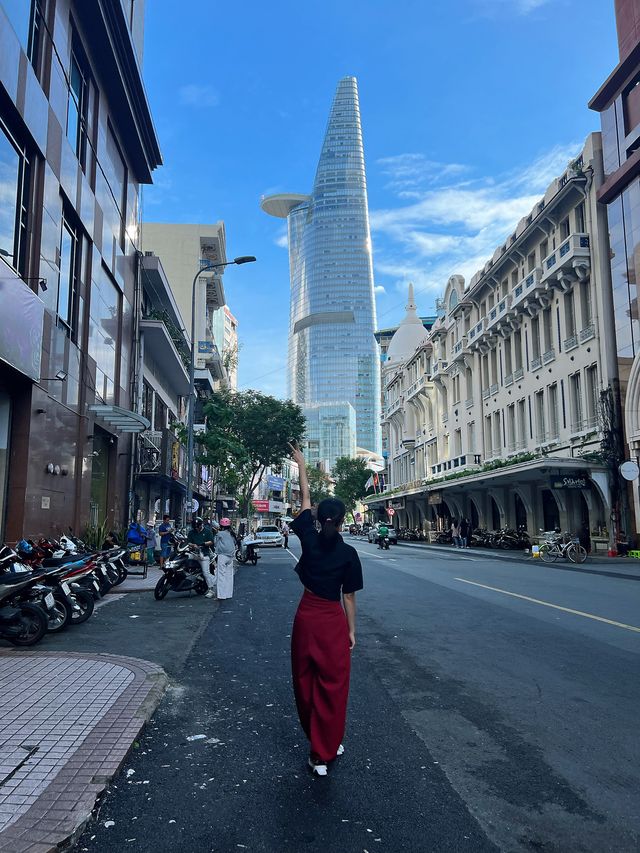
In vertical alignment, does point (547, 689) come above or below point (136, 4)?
below

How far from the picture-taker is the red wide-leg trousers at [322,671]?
165 inches

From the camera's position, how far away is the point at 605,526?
90.5 feet

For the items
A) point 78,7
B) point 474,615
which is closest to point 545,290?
point 78,7

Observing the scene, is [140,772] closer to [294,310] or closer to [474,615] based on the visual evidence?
[474,615]

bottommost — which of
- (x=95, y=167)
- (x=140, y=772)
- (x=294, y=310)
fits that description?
(x=140, y=772)

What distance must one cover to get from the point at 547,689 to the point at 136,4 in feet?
88.6

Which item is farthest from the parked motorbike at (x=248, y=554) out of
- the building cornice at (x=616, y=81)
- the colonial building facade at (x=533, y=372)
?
the building cornice at (x=616, y=81)

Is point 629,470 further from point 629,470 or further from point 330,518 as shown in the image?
point 330,518

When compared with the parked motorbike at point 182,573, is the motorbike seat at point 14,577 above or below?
above

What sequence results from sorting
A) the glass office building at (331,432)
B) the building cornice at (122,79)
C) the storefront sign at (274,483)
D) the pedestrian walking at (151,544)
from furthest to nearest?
the glass office building at (331,432)
the storefront sign at (274,483)
the pedestrian walking at (151,544)
the building cornice at (122,79)

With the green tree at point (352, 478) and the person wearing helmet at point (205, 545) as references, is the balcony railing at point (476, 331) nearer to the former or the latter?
the person wearing helmet at point (205, 545)

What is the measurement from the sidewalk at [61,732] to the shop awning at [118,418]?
11.8 meters

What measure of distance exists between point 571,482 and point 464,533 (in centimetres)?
1531

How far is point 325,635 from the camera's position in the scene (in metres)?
4.28
